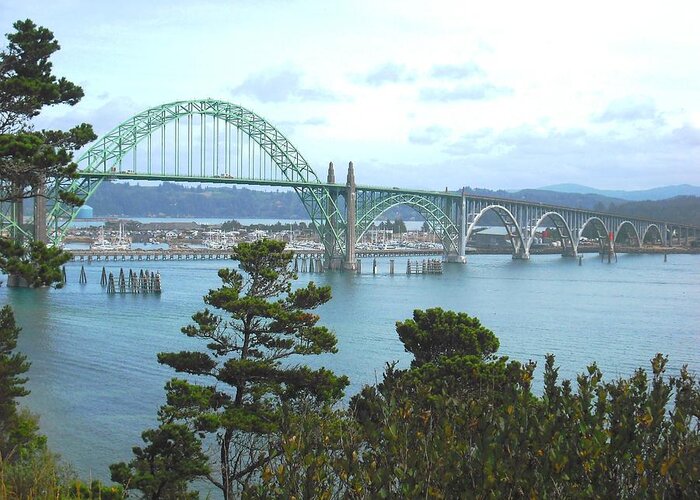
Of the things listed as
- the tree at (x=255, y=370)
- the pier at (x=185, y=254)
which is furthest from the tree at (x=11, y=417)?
the pier at (x=185, y=254)

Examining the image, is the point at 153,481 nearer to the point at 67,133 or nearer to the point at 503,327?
the point at 67,133

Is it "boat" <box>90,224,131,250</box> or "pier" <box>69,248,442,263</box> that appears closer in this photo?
"pier" <box>69,248,442,263</box>

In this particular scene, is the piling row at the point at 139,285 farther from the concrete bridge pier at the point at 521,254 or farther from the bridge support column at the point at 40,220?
the concrete bridge pier at the point at 521,254

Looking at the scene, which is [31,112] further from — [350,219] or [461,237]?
[461,237]

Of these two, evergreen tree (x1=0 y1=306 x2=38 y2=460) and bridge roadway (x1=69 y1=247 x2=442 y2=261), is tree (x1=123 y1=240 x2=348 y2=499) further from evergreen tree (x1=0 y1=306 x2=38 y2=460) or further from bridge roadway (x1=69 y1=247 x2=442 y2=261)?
bridge roadway (x1=69 y1=247 x2=442 y2=261)

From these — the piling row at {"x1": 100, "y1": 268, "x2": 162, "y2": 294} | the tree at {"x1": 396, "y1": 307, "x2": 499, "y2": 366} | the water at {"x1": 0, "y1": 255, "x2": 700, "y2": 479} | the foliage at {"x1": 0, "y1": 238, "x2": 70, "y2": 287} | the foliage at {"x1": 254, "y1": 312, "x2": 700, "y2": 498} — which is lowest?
the water at {"x1": 0, "y1": 255, "x2": 700, "y2": 479}

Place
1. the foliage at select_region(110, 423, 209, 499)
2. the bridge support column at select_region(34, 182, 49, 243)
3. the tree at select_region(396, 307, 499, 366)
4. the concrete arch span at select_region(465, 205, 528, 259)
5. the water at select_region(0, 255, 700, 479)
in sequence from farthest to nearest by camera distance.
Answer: the concrete arch span at select_region(465, 205, 528, 259), the bridge support column at select_region(34, 182, 49, 243), the water at select_region(0, 255, 700, 479), the tree at select_region(396, 307, 499, 366), the foliage at select_region(110, 423, 209, 499)

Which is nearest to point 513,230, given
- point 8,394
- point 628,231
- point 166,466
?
point 628,231

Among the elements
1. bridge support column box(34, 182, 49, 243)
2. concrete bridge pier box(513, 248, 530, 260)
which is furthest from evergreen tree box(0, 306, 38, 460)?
concrete bridge pier box(513, 248, 530, 260)
